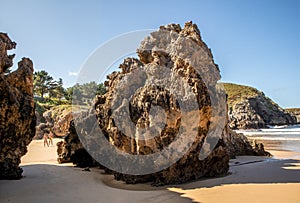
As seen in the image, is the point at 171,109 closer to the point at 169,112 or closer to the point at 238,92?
the point at 169,112

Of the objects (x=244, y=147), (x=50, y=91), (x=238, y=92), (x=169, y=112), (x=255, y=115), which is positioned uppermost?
(x=238, y=92)

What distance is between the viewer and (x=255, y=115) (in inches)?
2702

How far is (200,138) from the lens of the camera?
754 centimetres

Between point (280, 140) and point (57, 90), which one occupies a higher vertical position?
point (57, 90)

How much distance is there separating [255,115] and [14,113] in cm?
7000

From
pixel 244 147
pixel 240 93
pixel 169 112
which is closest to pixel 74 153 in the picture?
pixel 169 112

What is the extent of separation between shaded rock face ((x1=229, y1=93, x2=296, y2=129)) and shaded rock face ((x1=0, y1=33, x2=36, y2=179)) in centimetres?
6255

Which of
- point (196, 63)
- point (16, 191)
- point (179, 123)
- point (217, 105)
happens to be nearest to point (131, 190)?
point (179, 123)

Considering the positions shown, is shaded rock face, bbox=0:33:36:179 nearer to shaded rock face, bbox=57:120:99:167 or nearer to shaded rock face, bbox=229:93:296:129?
shaded rock face, bbox=57:120:99:167

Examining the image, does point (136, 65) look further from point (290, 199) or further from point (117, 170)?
point (290, 199)

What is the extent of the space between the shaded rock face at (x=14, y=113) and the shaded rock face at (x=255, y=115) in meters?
62.5

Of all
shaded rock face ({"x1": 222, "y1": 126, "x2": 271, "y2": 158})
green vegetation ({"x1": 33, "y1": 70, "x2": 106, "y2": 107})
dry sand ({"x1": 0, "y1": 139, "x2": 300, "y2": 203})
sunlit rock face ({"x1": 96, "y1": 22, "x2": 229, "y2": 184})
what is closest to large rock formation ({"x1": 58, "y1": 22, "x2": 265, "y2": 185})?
sunlit rock face ({"x1": 96, "y1": 22, "x2": 229, "y2": 184})

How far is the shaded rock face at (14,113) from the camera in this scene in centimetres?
696

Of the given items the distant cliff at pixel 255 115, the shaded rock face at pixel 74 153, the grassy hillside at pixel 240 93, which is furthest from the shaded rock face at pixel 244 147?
the grassy hillside at pixel 240 93
